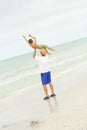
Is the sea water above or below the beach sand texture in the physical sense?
below

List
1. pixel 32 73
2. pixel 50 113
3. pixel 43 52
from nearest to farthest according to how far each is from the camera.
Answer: pixel 50 113 < pixel 43 52 < pixel 32 73

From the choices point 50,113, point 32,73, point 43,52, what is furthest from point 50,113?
point 32,73

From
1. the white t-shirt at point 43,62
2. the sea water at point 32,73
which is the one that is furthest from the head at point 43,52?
the sea water at point 32,73

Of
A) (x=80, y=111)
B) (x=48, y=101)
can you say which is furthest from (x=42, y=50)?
(x=80, y=111)

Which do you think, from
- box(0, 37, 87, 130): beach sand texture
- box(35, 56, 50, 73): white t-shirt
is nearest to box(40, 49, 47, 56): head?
box(35, 56, 50, 73): white t-shirt

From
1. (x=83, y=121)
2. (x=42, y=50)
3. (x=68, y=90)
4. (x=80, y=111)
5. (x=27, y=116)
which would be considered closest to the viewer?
(x=83, y=121)

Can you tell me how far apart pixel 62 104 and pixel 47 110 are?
49 centimetres

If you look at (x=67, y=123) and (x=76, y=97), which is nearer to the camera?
(x=67, y=123)

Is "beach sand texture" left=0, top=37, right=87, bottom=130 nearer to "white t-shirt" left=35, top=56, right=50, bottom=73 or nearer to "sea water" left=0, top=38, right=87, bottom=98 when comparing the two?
"white t-shirt" left=35, top=56, right=50, bottom=73

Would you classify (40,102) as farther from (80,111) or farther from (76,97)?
(80,111)

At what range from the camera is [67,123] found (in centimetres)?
651

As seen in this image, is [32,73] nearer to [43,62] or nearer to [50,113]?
[43,62]

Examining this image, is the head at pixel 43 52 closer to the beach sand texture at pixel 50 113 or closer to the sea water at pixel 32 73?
the beach sand texture at pixel 50 113

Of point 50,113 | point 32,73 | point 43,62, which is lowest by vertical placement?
point 32,73
